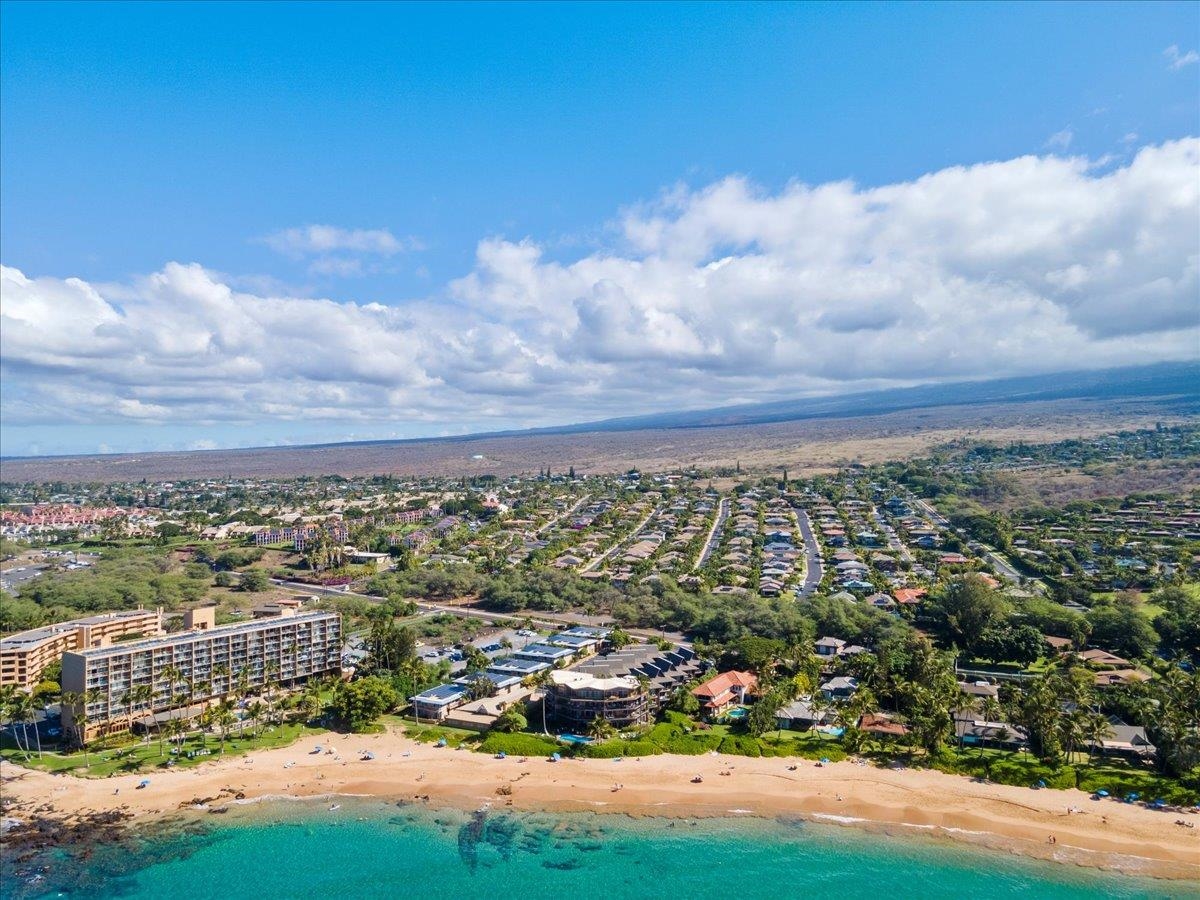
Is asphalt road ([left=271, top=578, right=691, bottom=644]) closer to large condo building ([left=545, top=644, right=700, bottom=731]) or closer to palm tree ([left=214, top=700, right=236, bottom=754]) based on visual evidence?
large condo building ([left=545, top=644, right=700, bottom=731])

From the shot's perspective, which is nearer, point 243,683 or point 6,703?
point 6,703

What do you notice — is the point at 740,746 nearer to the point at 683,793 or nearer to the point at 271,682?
the point at 683,793

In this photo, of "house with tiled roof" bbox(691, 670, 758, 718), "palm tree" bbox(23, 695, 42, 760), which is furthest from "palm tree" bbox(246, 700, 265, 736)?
"house with tiled roof" bbox(691, 670, 758, 718)

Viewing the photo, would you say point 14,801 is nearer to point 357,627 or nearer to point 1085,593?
point 357,627

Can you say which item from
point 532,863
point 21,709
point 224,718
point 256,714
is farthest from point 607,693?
point 21,709

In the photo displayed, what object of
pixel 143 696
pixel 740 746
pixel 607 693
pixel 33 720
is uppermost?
pixel 143 696

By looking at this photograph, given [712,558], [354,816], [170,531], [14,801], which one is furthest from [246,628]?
[170,531]

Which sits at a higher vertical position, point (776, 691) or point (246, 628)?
point (246, 628)

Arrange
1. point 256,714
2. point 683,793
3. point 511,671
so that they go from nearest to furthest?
point 683,793, point 256,714, point 511,671
